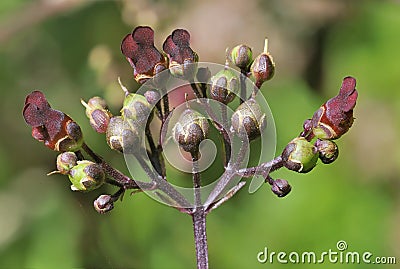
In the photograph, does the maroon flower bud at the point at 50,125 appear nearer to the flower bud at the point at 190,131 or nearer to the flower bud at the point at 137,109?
the flower bud at the point at 137,109

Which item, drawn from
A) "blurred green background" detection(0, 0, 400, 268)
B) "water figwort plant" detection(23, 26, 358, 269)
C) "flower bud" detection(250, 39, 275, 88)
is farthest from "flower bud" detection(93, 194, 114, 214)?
"blurred green background" detection(0, 0, 400, 268)

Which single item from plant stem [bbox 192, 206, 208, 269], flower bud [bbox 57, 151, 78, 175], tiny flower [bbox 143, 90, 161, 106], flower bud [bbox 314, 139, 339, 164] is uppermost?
tiny flower [bbox 143, 90, 161, 106]

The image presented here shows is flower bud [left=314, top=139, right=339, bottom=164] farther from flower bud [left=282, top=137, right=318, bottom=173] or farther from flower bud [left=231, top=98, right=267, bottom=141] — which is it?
flower bud [left=231, top=98, right=267, bottom=141]

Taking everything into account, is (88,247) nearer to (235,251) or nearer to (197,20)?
(235,251)

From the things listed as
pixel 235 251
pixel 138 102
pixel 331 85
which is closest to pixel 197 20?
pixel 331 85

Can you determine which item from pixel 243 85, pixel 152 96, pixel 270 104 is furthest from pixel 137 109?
pixel 270 104

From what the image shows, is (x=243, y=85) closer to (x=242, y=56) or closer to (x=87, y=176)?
(x=242, y=56)
